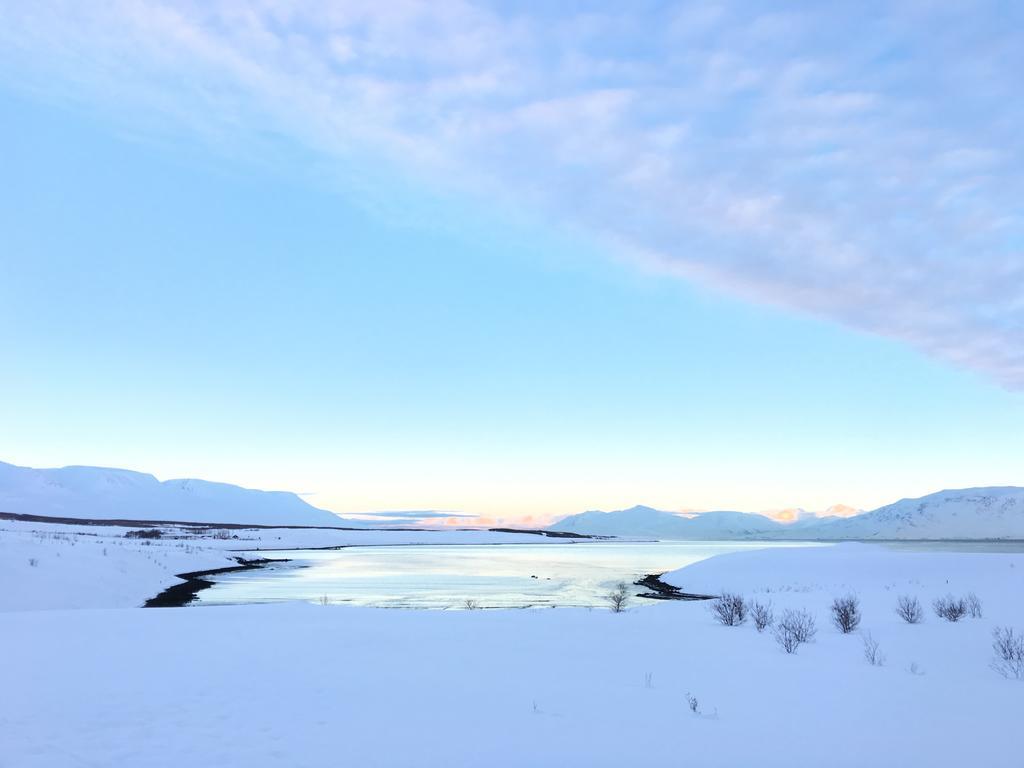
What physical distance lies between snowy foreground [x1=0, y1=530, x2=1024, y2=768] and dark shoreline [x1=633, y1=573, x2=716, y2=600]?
15.3 m

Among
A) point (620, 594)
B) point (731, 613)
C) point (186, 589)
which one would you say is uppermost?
point (731, 613)

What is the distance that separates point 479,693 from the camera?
33.0 ft

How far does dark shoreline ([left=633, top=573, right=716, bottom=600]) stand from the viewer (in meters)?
32.4

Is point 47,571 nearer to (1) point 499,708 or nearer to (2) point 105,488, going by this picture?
(1) point 499,708

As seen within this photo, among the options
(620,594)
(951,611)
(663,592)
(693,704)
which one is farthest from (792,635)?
(663,592)

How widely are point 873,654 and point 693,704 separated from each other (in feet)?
19.5

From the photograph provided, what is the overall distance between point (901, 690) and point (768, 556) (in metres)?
38.9

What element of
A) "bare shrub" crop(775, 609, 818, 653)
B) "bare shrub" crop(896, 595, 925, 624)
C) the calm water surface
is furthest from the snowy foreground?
the calm water surface

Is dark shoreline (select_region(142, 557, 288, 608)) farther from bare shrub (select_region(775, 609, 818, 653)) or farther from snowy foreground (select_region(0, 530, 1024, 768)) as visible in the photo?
bare shrub (select_region(775, 609, 818, 653))

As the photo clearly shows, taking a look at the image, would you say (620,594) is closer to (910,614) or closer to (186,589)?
(910,614)

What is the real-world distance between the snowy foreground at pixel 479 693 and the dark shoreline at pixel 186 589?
398 inches

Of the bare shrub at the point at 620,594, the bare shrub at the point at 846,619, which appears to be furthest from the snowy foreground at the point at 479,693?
the bare shrub at the point at 620,594

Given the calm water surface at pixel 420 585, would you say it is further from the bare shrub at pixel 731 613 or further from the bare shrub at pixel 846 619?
the bare shrub at pixel 846 619

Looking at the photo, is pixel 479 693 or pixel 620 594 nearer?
pixel 479 693
